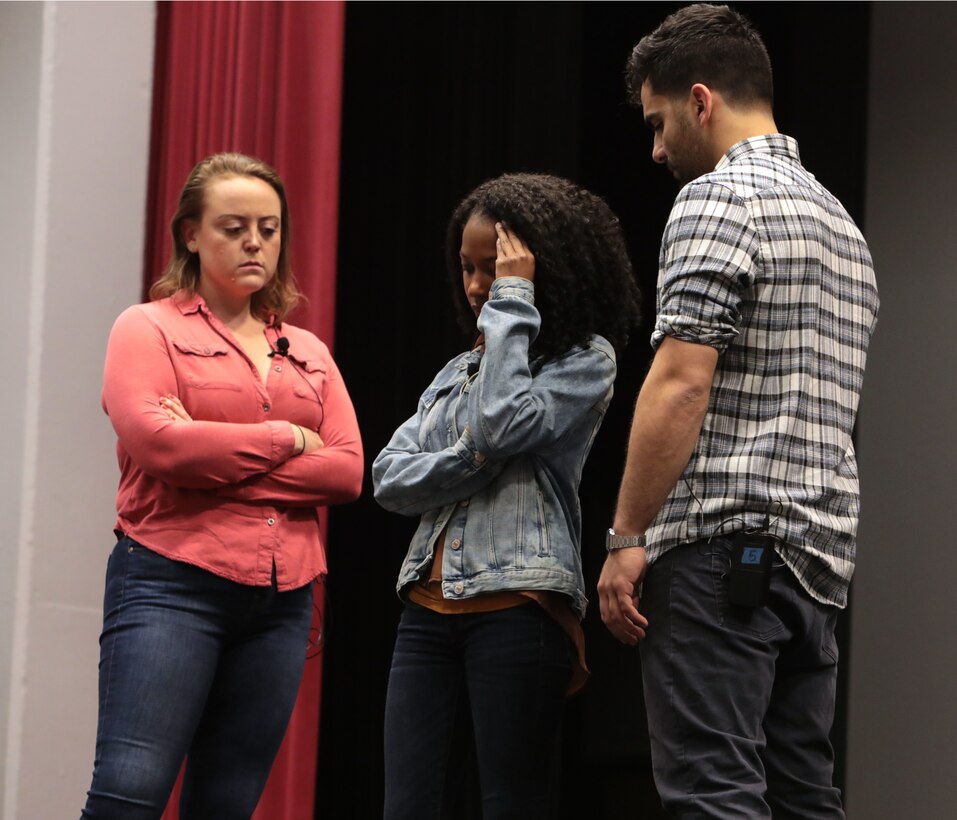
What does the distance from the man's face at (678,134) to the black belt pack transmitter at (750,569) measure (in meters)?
0.56

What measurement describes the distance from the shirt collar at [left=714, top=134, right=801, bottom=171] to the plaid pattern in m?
0.04

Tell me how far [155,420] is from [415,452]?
0.46 metres

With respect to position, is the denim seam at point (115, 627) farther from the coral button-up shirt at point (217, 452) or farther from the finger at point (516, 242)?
the finger at point (516, 242)

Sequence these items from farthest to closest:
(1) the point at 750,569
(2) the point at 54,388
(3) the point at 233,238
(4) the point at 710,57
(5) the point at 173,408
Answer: (2) the point at 54,388, (3) the point at 233,238, (5) the point at 173,408, (4) the point at 710,57, (1) the point at 750,569

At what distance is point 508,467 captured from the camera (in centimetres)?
198

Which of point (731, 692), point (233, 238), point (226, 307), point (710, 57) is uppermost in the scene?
point (710, 57)

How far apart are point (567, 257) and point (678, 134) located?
0.29 metres

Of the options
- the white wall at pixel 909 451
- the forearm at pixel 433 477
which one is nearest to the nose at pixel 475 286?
the forearm at pixel 433 477

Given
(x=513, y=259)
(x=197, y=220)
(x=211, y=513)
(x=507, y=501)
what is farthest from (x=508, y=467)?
(x=197, y=220)

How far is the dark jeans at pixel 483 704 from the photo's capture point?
6.05ft

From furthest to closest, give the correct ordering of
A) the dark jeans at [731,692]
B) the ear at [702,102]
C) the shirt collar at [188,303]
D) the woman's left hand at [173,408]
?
1. the shirt collar at [188,303]
2. the woman's left hand at [173,408]
3. the ear at [702,102]
4. the dark jeans at [731,692]

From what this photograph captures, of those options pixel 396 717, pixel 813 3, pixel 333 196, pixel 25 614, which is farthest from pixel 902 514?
pixel 25 614

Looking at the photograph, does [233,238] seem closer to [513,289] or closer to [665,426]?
[513,289]

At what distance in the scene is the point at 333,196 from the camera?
3148mm
